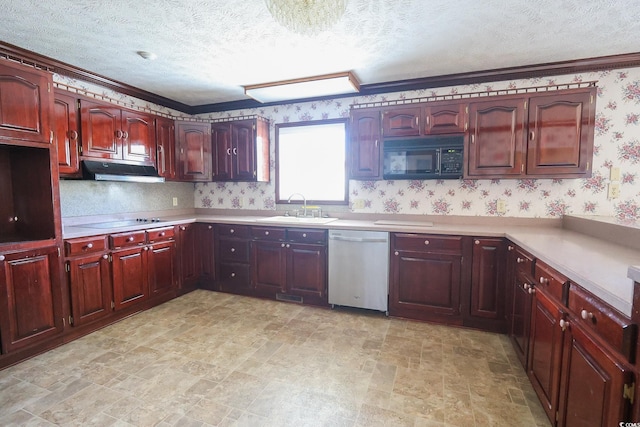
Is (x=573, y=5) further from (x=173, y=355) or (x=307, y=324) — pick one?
(x=173, y=355)

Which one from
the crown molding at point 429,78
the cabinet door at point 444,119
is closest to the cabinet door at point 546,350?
the cabinet door at point 444,119

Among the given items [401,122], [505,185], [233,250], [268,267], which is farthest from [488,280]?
[233,250]

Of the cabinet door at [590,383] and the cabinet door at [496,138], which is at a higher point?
the cabinet door at [496,138]

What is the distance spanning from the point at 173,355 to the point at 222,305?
1.03m

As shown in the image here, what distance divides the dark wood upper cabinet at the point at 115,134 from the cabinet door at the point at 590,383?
3.88 meters

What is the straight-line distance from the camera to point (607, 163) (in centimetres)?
278

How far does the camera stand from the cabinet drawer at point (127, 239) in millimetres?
2875

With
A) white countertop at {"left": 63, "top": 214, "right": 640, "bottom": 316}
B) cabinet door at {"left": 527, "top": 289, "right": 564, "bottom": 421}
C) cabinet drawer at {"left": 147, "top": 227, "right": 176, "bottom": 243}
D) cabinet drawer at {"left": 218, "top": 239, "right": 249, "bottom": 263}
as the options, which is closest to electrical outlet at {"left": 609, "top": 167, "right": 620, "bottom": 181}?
white countertop at {"left": 63, "top": 214, "right": 640, "bottom": 316}

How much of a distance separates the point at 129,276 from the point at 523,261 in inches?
137

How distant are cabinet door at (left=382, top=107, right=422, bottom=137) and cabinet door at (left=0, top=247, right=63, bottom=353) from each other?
3.14 meters

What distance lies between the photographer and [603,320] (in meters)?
1.13

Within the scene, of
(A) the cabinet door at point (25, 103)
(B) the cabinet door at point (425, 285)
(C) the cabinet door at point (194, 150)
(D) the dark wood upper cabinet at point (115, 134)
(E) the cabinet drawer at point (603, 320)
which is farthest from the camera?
(C) the cabinet door at point (194, 150)

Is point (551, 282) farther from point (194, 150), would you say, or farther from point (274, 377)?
point (194, 150)

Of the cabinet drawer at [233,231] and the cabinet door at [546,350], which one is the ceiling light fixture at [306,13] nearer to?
the cabinet door at [546,350]
